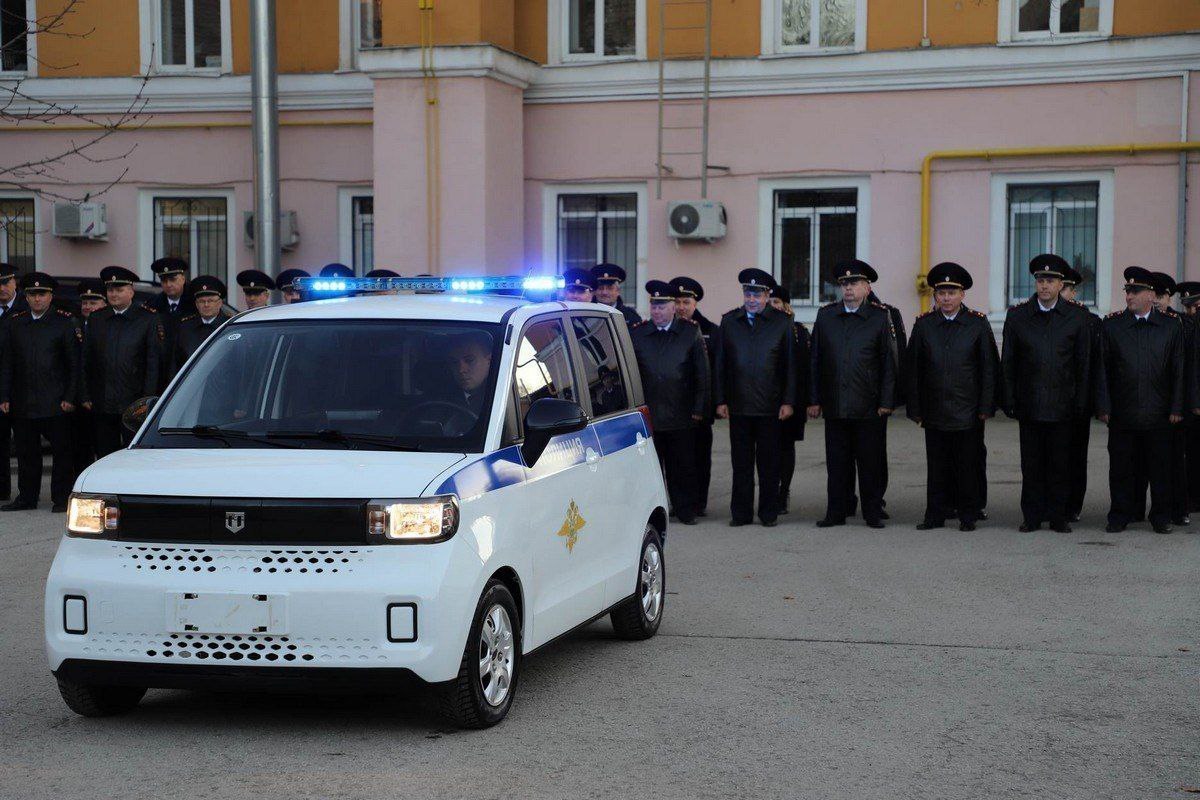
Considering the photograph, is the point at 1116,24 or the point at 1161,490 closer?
the point at 1161,490

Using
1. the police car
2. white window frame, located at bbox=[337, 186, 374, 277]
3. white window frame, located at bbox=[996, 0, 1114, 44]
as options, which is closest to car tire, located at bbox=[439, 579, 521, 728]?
the police car

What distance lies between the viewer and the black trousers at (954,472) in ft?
43.5

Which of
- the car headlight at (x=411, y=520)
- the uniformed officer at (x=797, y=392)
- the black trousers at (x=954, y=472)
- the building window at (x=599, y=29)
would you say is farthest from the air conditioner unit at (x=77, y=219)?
the car headlight at (x=411, y=520)

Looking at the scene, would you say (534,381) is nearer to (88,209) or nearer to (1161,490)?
(1161,490)

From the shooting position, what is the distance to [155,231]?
82.8ft

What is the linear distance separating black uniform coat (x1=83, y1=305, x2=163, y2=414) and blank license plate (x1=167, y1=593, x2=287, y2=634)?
26.8 ft

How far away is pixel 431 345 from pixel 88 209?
1864 cm

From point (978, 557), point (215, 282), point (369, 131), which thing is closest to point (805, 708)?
point (978, 557)

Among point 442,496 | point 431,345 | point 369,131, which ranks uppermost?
point 369,131

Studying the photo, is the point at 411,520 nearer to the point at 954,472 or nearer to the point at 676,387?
the point at 676,387

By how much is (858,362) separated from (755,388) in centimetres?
87

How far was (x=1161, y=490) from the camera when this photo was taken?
1311 cm

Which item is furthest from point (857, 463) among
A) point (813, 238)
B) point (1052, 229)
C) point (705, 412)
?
point (813, 238)

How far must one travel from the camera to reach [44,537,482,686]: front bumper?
6.21 meters
